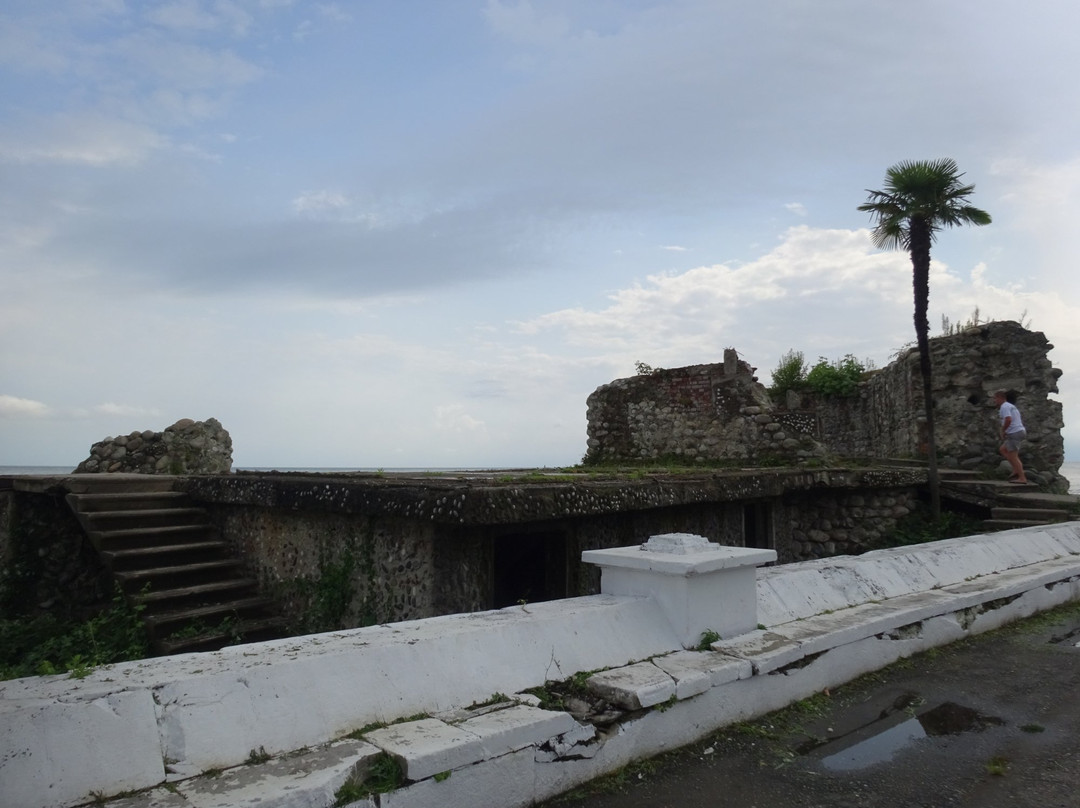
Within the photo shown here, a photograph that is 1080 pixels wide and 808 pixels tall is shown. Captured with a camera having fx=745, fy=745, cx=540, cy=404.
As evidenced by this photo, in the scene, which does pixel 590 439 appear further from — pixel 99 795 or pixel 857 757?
pixel 99 795

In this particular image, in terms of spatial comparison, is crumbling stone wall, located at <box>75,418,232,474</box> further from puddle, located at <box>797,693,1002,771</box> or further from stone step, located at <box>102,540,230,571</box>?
puddle, located at <box>797,693,1002,771</box>

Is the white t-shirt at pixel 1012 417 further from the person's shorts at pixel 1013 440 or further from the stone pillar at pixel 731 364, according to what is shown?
the stone pillar at pixel 731 364

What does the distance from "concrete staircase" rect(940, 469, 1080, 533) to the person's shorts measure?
0.63 m

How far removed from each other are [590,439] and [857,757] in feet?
35.8

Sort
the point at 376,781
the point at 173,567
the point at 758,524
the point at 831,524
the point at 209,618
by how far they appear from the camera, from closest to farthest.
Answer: the point at 376,781 → the point at 209,618 → the point at 173,567 → the point at 758,524 → the point at 831,524

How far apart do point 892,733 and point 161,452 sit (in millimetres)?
10589

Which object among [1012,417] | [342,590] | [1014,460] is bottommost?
[342,590]

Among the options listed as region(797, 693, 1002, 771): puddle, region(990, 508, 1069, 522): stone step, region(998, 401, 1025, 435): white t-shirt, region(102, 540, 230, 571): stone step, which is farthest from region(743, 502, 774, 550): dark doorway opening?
region(102, 540, 230, 571): stone step

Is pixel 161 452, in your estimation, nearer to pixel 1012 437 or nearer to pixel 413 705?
pixel 413 705

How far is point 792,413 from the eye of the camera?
13938 mm

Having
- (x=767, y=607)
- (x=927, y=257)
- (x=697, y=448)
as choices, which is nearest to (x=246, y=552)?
(x=767, y=607)

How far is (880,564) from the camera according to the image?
5.27m

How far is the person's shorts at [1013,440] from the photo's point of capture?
11867 mm

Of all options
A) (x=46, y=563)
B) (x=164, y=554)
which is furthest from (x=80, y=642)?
(x=46, y=563)
